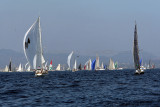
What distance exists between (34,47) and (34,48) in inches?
9.0

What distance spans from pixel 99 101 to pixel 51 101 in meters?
4.27

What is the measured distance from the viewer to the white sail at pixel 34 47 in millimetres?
66938

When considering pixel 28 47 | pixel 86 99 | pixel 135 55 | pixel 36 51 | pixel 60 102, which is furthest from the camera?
pixel 135 55

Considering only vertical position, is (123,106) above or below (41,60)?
below

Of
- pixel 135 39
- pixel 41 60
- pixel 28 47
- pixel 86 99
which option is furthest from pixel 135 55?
pixel 86 99

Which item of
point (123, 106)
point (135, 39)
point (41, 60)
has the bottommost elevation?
point (123, 106)

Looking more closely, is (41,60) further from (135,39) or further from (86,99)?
(86,99)

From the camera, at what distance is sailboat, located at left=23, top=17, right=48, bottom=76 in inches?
2638

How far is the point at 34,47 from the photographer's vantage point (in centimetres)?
7044

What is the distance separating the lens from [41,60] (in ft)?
247

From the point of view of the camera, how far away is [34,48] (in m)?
70.4

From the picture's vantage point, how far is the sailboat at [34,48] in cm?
6700

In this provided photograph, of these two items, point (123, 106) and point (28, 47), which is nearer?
point (123, 106)

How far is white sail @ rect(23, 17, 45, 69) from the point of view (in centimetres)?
6694
